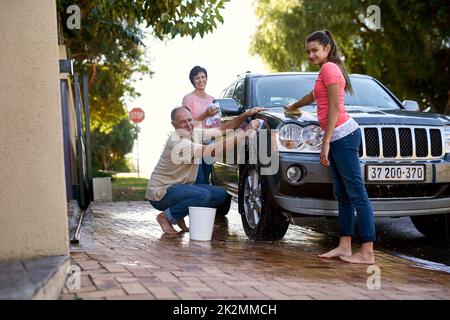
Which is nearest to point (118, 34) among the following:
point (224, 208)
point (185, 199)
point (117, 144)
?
point (224, 208)

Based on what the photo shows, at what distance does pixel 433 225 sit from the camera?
708 centimetres

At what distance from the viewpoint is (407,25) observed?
2092 centimetres

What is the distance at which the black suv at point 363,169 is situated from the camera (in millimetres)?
5613

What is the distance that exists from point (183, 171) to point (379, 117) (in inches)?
80.2

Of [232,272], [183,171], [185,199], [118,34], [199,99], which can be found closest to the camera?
[232,272]

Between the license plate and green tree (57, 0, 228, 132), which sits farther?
→ green tree (57, 0, 228, 132)

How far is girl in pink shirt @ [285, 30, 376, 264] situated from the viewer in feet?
16.7

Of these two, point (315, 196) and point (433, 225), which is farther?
point (433, 225)

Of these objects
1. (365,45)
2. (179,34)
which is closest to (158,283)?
(179,34)

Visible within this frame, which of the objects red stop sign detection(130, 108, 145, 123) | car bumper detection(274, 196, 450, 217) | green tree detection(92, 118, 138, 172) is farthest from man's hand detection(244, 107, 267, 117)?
green tree detection(92, 118, 138, 172)

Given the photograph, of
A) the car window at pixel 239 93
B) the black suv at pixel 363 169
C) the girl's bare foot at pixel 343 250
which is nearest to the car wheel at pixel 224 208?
the car window at pixel 239 93

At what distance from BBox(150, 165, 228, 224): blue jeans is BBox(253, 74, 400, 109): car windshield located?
1.10m

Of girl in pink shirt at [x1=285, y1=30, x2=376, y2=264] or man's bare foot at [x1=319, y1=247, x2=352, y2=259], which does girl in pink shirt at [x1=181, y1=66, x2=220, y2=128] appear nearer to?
girl in pink shirt at [x1=285, y1=30, x2=376, y2=264]

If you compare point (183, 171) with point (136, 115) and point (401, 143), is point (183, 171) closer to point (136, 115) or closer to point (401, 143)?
point (401, 143)
